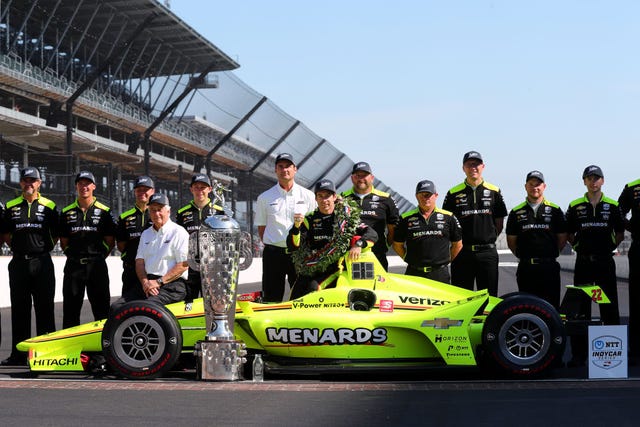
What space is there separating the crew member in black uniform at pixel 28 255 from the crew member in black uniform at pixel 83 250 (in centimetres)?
17

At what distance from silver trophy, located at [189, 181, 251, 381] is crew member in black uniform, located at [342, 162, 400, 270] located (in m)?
1.63

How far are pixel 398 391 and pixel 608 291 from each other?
2.95 metres

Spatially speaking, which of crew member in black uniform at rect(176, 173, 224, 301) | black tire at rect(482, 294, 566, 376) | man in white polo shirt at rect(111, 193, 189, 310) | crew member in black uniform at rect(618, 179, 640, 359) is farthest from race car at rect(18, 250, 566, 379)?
crew member in black uniform at rect(618, 179, 640, 359)

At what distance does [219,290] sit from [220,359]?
20.9 inches

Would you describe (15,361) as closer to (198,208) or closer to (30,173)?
(30,173)

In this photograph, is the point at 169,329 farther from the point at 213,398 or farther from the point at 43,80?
→ the point at 43,80

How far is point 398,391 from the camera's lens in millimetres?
7246

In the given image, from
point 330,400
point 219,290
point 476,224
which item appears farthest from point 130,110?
point 330,400

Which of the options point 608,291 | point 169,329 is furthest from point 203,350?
point 608,291

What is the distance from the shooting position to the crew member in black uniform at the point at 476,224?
956 cm

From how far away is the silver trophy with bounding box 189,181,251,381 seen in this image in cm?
782

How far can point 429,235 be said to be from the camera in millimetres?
9219

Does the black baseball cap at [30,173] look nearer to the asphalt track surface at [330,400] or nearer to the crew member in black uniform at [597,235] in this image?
the asphalt track surface at [330,400]

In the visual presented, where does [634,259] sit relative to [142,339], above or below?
above
